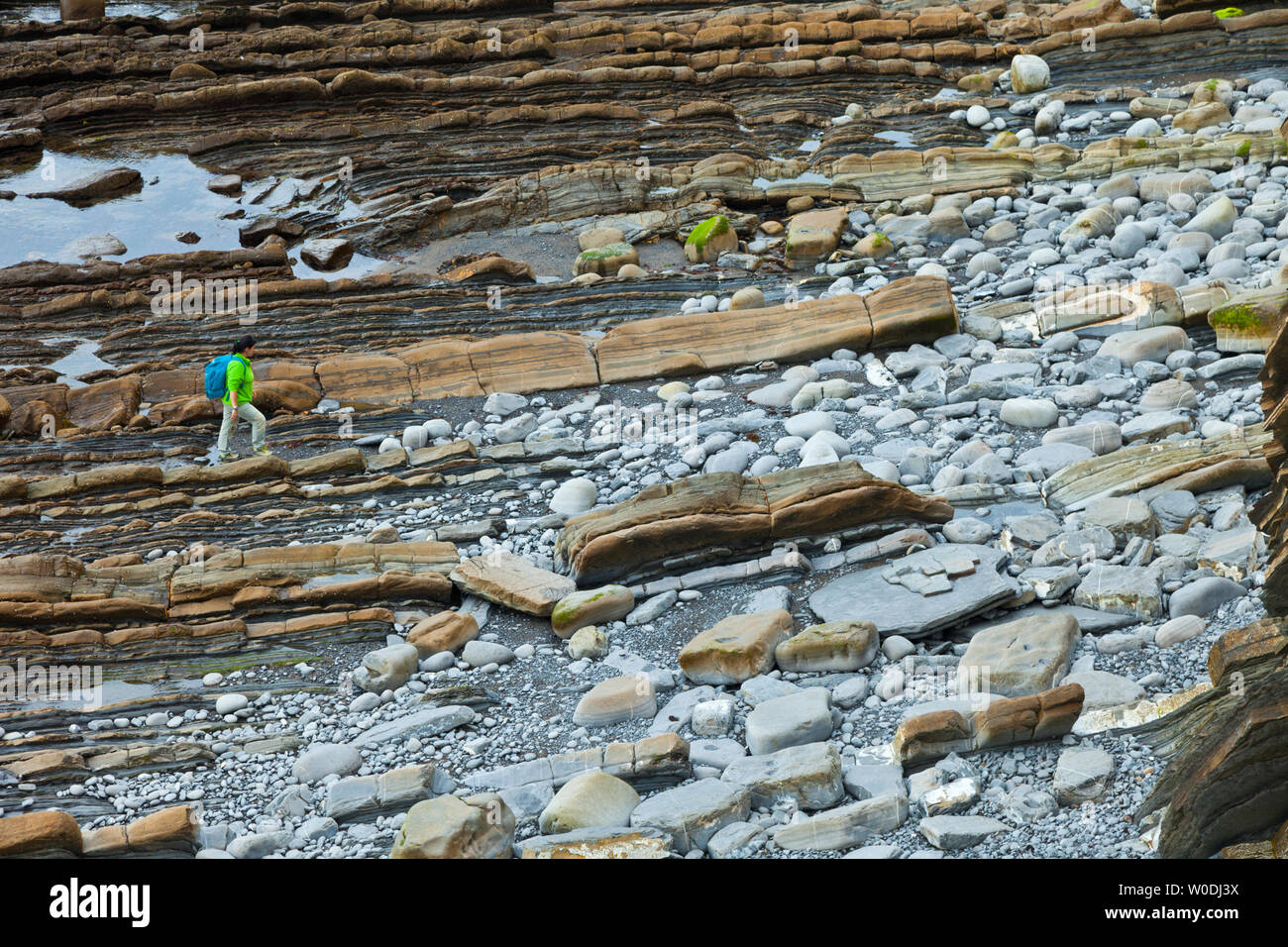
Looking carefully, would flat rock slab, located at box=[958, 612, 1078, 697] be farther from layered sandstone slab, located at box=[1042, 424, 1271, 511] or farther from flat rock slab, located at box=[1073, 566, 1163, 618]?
layered sandstone slab, located at box=[1042, 424, 1271, 511]

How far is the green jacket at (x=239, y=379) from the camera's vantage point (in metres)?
11.5

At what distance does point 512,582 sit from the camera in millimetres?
9070

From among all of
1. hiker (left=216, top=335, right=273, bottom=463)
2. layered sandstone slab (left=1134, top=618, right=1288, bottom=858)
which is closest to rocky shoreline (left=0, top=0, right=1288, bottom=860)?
layered sandstone slab (left=1134, top=618, right=1288, bottom=858)

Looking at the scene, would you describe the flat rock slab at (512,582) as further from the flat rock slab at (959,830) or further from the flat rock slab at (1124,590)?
the flat rock slab at (959,830)

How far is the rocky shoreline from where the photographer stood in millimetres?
6422

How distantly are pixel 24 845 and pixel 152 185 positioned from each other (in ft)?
42.6

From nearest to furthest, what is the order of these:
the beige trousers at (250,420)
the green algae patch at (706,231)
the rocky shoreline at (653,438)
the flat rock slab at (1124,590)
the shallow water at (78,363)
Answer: the rocky shoreline at (653,438) → the flat rock slab at (1124,590) → the beige trousers at (250,420) → the shallow water at (78,363) → the green algae patch at (706,231)

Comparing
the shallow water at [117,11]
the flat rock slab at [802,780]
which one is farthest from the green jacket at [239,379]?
the shallow water at [117,11]

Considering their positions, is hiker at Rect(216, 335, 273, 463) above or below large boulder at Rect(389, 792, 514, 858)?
above

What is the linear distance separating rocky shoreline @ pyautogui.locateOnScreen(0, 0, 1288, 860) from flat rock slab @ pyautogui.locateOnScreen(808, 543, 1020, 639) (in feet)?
0.11

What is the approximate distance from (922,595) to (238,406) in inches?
274

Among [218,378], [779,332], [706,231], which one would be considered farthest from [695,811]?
[706,231]

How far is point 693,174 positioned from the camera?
1620cm

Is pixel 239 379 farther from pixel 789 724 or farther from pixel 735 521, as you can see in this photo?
pixel 789 724
